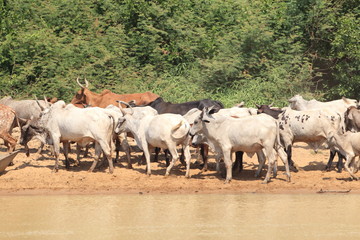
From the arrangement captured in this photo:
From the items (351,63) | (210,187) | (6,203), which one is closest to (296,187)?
(210,187)

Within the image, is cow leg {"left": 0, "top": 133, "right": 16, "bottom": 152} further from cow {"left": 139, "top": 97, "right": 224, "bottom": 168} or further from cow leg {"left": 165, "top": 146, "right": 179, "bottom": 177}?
cow leg {"left": 165, "top": 146, "right": 179, "bottom": 177}

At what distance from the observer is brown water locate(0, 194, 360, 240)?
33.1ft

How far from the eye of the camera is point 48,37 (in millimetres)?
24047

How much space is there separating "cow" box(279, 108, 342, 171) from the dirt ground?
2.49 feet

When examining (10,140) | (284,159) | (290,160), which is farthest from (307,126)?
(10,140)

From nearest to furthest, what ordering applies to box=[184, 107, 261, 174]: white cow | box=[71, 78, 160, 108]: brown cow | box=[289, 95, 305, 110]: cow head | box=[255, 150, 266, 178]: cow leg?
box=[255, 150, 266, 178]: cow leg < box=[184, 107, 261, 174]: white cow < box=[289, 95, 305, 110]: cow head < box=[71, 78, 160, 108]: brown cow

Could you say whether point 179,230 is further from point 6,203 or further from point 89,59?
point 89,59

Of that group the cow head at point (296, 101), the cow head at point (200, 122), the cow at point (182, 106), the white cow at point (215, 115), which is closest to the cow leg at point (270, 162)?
the white cow at point (215, 115)

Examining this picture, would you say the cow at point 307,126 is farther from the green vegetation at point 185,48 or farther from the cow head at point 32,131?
the green vegetation at point 185,48

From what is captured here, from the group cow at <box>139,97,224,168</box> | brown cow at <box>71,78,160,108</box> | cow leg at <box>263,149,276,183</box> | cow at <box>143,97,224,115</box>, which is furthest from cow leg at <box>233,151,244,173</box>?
brown cow at <box>71,78,160,108</box>

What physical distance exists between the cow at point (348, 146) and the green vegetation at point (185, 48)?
761 centimetres

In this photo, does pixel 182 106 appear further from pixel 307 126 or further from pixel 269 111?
pixel 307 126

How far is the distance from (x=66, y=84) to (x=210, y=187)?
1054cm

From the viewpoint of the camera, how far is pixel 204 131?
14188mm
